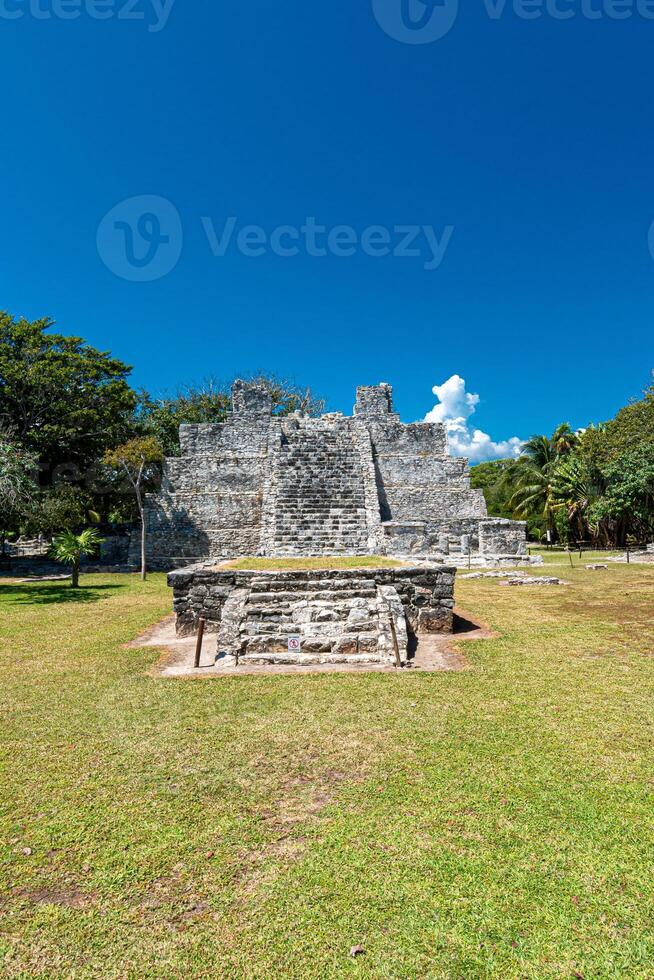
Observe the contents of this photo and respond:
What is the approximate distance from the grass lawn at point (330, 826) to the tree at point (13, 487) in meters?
8.58

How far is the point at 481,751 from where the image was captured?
3795mm

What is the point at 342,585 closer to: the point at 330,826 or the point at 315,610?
the point at 315,610

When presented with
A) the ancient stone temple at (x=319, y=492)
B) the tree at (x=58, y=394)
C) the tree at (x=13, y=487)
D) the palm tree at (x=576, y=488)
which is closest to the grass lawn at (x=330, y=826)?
the tree at (x=13, y=487)

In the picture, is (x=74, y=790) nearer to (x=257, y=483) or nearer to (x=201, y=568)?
(x=201, y=568)

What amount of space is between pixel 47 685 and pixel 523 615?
7.45m

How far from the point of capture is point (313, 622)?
709 cm

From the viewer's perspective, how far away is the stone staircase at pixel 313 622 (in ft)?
21.3

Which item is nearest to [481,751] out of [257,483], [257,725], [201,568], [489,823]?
[489,823]

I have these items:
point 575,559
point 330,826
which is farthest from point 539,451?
point 330,826

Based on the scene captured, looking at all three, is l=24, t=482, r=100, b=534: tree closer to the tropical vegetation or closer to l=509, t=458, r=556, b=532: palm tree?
the tropical vegetation

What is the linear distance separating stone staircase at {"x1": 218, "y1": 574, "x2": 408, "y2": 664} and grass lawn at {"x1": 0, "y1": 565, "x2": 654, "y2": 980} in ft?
2.87

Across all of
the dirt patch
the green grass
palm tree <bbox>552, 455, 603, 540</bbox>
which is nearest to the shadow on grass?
the dirt patch

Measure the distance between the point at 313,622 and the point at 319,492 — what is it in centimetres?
1117

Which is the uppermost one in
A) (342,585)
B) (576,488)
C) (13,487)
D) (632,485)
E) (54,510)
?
(576,488)
